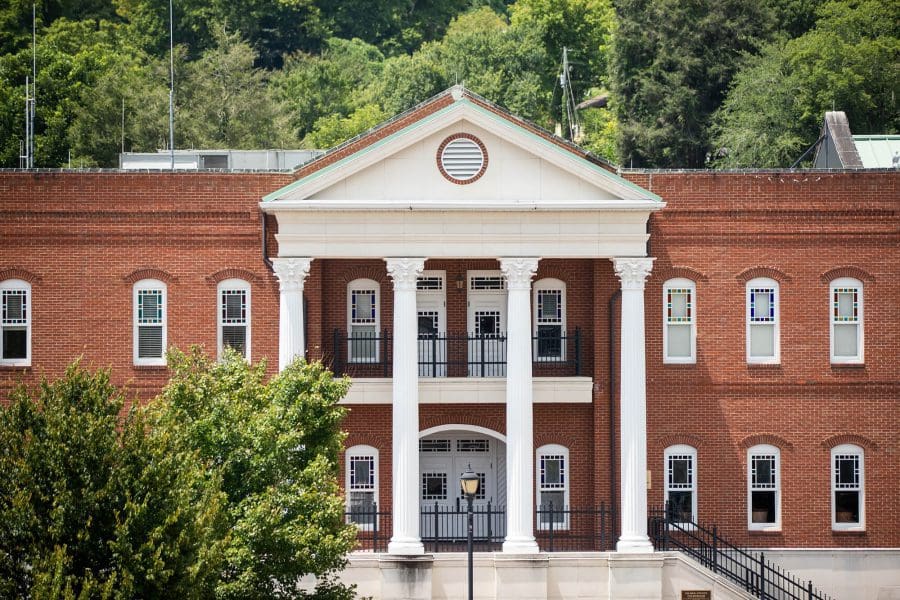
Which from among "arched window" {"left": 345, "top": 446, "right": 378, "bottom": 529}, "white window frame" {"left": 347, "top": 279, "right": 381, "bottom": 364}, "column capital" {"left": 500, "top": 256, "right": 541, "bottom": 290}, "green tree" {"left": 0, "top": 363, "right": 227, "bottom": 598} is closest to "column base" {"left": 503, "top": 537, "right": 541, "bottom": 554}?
"arched window" {"left": 345, "top": 446, "right": 378, "bottom": 529}

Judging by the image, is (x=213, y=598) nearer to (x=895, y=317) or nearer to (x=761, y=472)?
(x=761, y=472)

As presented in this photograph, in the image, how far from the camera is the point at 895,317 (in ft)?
159

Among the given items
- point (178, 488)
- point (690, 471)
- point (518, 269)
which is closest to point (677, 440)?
point (690, 471)

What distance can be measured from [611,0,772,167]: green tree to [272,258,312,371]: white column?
41.0 meters

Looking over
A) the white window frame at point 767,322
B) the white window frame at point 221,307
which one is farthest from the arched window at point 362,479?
the white window frame at point 767,322

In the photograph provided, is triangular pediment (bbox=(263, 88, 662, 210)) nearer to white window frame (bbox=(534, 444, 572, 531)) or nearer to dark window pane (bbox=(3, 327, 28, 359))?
white window frame (bbox=(534, 444, 572, 531))

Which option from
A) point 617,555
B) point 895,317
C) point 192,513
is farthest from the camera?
point 895,317

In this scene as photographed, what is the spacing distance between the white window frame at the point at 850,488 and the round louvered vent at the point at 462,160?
11.4 meters

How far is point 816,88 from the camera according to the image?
78.6 m

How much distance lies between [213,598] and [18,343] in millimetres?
15712

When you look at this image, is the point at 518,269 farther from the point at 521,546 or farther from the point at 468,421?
the point at 521,546

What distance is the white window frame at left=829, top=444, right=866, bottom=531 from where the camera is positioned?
48188 millimetres

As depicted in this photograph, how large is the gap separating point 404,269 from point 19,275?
963 centimetres

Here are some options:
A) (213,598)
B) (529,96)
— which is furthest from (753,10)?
(213,598)
